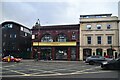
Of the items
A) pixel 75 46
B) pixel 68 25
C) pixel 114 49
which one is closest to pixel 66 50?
pixel 75 46

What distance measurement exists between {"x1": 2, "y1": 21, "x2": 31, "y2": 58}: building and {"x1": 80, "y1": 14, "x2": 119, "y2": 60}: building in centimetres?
1803

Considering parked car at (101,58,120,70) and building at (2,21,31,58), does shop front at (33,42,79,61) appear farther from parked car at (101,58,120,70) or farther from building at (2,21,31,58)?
parked car at (101,58,120,70)

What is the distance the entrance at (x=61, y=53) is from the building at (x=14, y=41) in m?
11.0

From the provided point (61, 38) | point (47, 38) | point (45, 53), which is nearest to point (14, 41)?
point (47, 38)

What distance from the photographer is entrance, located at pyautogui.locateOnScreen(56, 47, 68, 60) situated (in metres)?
55.2

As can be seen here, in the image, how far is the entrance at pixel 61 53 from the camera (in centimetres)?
5516

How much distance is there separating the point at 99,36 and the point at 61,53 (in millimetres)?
10309

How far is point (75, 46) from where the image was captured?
54.1 metres

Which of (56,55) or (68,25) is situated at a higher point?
(68,25)

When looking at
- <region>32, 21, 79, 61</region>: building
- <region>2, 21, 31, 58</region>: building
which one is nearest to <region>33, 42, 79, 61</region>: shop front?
<region>32, 21, 79, 61</region>: building

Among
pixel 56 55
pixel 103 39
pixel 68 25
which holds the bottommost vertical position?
pixel 56 55

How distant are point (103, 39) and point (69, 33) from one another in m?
8.41

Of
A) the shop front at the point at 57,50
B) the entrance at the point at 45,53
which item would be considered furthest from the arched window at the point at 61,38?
the entrance at the point at 45,53

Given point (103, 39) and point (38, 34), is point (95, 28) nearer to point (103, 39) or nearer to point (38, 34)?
point (103, 39)
